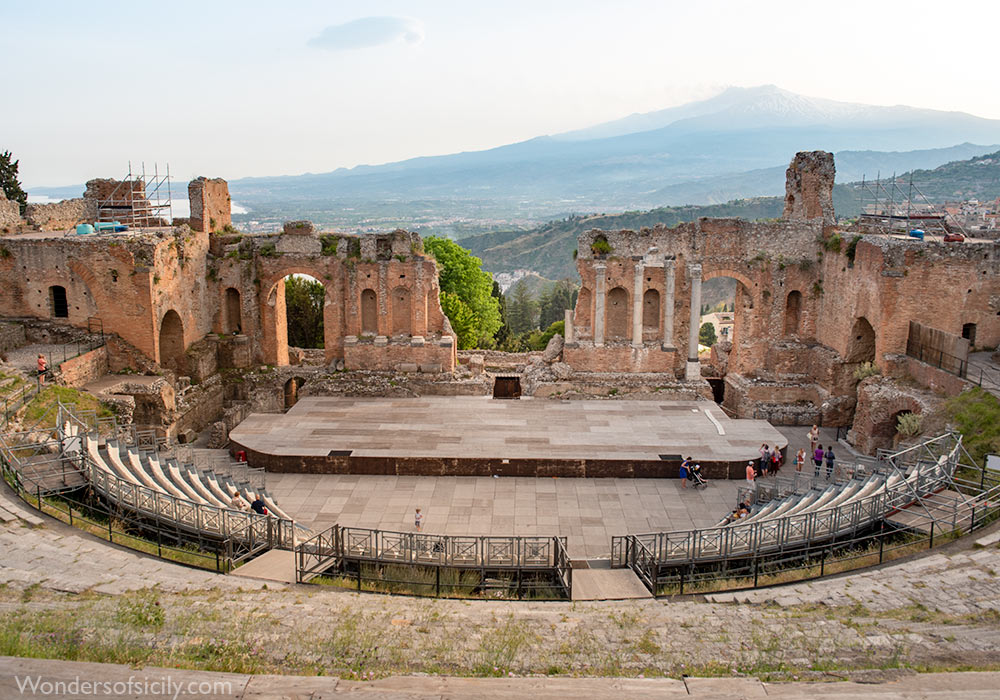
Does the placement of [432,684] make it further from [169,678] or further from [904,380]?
[904,380]

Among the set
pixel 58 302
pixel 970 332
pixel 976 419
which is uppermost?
pixel 58 302

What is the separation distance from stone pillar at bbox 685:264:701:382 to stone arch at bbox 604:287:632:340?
8.21 ft

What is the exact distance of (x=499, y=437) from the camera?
23.2m

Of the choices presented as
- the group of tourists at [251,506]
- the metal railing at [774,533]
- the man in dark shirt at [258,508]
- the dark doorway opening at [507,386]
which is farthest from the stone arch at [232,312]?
the metal railing at [774,533]

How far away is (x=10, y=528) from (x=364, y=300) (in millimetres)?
16811

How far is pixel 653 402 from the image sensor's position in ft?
88.0

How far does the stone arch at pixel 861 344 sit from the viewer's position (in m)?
26.3

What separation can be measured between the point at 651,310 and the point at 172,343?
1811 cm

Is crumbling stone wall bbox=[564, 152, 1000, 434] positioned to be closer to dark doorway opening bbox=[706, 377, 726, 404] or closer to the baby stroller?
dark doorway opening bbox=[706, 377, 726, 404]

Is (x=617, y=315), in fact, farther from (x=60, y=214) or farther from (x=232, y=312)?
(x=60, y=214)

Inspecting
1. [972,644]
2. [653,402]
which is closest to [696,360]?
[653,402]

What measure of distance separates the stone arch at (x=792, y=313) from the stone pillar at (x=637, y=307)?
5.77 metres

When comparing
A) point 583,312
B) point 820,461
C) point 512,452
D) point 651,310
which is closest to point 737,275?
point 651,310

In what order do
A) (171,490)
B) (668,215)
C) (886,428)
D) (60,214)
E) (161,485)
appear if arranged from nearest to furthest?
(171,490) < (161,485) < (886,428) < (60,214) < (668,215)
